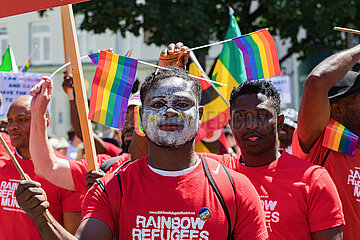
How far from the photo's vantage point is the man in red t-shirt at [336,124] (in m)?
2.73

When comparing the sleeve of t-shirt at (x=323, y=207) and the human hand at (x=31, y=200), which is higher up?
the human hand at (x=31, y=200)

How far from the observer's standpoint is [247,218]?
2055mm

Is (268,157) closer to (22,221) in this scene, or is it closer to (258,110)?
(258,110)

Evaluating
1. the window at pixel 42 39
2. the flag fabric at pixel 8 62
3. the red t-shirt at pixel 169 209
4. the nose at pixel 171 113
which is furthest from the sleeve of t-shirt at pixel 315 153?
the window at pixel 42 39

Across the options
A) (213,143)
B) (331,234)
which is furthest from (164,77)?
(213,143)

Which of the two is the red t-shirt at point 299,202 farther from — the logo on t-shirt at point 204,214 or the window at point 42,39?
the window at point 42,39

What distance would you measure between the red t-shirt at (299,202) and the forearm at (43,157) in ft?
3.87

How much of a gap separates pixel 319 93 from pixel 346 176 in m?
0.55

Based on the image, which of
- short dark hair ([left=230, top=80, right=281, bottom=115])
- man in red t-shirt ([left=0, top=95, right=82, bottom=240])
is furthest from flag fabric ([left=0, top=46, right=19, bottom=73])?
short dark hair ([left=230, top=80, right=281, bottom=115])

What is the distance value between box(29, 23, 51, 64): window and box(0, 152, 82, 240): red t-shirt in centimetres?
2074

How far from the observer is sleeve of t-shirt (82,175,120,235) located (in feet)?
6.57

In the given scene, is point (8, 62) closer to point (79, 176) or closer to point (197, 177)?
point (79, 176)

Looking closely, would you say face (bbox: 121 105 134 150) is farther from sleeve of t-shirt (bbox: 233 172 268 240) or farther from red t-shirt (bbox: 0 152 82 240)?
sleeve of t-shirt (bbox: 233 172 268 240)

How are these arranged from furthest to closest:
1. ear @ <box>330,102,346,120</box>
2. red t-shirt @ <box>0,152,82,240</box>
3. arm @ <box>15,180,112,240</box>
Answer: red t-shirt @ <box>0,152,82,240</box> → ear @ <box>330,102,346,120</box> → arm @ <box>15,180,112,240</box>
